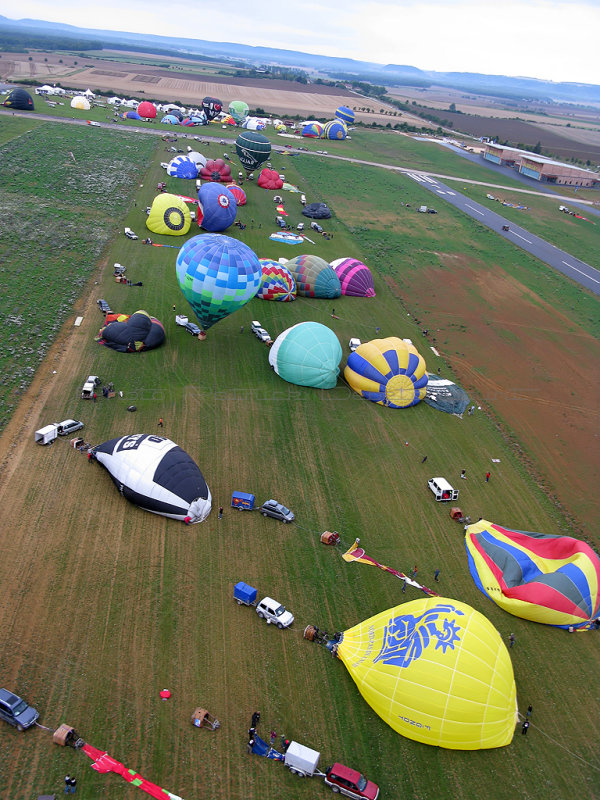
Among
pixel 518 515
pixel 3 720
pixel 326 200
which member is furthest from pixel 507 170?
pixel 3 720

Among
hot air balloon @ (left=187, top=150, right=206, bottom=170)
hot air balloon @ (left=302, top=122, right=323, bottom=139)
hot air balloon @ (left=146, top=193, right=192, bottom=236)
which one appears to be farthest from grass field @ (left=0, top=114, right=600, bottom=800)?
hot air balloon @ (left=302, top=122, right=323, bottom=139)

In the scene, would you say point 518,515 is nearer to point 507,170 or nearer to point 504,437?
point 504,437

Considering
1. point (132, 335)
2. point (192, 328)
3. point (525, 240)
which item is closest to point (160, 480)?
point (132, 335)

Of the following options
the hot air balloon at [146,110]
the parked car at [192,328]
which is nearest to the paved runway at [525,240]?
the parked car at [192,328]

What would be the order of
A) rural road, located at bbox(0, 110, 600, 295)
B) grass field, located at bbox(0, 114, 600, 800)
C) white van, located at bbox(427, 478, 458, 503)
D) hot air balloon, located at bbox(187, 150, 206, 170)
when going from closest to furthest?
grass field, located at bbox(0, 114, 600, 800) < white van, located at bbox(427, 478, 458, 503) < rural road, located at bbox(0, 110, 600, 295) < hot air balloon, located at bbox(187, 150, 206, 170)

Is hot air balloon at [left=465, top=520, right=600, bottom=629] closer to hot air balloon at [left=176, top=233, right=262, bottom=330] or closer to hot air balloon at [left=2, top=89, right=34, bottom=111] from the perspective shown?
hot air balloon at [left=176, top=233, right=262, bottom=330]

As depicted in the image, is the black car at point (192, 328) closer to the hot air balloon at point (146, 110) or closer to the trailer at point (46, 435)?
the trailer at point (46, 435)
